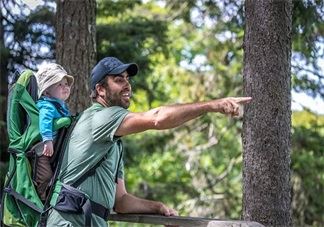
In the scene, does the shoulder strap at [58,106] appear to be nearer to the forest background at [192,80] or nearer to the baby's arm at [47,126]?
the baby's arm at [47,126]

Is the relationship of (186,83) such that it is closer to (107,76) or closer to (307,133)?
(307,133)

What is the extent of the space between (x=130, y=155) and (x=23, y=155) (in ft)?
19.0

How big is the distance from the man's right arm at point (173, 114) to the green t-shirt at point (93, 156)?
7cm

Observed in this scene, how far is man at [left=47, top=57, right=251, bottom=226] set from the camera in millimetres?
3029

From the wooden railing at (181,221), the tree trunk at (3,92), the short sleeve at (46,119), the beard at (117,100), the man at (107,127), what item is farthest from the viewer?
the tree trunk at (3,92)

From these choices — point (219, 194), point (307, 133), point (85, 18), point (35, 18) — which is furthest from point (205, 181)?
point (85, 18)

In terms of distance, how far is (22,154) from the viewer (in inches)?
137

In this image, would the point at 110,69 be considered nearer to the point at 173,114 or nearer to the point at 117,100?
the point at 117,100

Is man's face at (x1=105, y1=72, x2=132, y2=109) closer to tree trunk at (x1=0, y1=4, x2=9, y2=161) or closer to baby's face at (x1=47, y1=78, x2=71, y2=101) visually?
baby's face at (x1=47, y1=78, x2=71, y2=101)

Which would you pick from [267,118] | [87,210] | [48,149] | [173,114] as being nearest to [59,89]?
[48,149]

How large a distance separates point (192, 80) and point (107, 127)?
1148cm

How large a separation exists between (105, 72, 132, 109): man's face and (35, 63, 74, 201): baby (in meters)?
0.37

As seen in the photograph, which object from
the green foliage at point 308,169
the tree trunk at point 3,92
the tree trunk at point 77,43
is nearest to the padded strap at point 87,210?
the tree trunk at point 77,43

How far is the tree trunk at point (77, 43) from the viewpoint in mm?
6051
